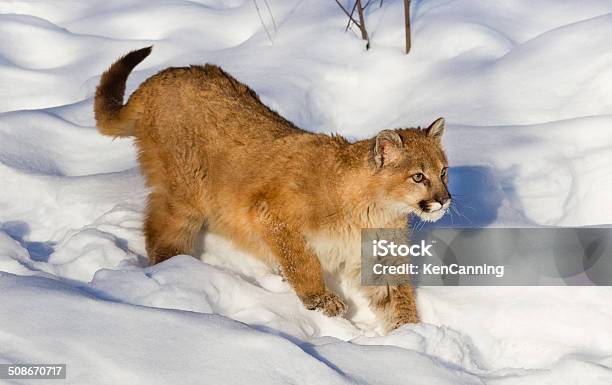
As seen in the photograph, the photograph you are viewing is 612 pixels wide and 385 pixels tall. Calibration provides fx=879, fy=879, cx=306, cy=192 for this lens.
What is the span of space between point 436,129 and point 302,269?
1020mm

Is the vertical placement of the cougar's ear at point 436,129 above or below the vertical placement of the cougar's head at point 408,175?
above

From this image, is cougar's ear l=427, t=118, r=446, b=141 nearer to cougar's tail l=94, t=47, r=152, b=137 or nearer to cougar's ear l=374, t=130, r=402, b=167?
cougar's ear l=374, t=130, r=402, b=167

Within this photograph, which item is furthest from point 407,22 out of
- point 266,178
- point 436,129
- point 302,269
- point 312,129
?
point 302,269

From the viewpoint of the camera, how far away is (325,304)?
14.7 ft

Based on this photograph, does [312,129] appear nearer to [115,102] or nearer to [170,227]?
[115,102]

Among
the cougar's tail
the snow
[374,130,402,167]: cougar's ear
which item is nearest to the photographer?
the snow

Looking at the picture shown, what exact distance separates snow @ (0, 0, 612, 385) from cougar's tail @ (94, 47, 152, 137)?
0.48 m

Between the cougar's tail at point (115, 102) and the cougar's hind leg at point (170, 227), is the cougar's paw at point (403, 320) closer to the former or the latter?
the cougar's hind leg at point (170, 227)

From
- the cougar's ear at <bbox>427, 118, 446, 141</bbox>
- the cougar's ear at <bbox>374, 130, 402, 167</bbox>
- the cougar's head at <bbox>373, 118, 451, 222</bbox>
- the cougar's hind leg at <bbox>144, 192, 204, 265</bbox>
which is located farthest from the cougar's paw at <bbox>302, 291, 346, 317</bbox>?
the cougar's ear at <bbox>427, 118, 446, 141</bbox>

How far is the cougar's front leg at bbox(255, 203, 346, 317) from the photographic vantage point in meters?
4.51

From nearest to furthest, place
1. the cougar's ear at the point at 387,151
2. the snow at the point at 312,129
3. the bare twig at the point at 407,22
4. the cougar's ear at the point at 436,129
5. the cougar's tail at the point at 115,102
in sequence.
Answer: the snow at the point at 312,129, the cougar's ear at the point at 387,151, the cougar's ear at the point at 436,129, the cougar's tail at the point at 115,102, the bare twig at the point at 407,22

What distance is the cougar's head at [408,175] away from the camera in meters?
4.41

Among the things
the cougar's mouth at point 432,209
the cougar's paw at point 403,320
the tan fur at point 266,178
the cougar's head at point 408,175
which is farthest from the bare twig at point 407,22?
the cougar's paw at point 403,320

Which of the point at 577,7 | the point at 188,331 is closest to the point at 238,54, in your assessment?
the point at 577,7
